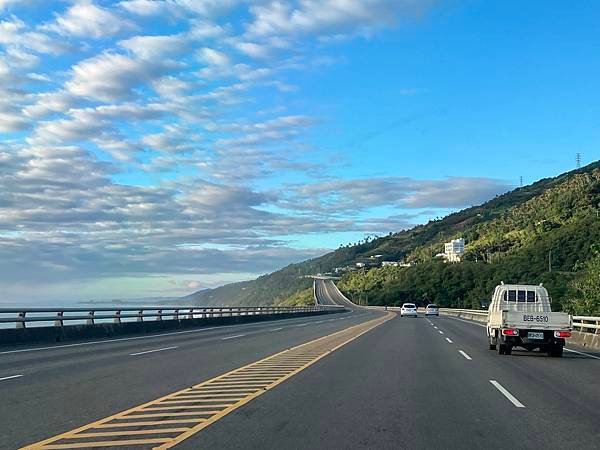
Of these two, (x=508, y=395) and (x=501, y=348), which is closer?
(x=508, y=395)

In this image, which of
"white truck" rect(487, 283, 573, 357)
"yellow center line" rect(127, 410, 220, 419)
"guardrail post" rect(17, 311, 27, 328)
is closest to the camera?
"yellow center line" rect(127, 410, 220, 419)

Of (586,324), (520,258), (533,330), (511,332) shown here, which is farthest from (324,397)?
(520,258)

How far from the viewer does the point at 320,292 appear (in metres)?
195

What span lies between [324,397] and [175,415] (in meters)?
2.95

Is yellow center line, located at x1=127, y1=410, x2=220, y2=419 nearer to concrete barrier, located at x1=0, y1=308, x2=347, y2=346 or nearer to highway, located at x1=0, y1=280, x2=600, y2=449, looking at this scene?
highway, located at x1=0, y1=280, x2=600, y2=449

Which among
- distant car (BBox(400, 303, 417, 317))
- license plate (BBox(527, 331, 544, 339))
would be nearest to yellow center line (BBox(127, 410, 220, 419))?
license plate (BBox(527, 331, 544, 339))

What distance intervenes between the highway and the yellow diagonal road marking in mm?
52

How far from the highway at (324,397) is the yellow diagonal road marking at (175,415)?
0.17 ft

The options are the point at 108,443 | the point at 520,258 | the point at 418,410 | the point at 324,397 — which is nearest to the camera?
the point at 108,443

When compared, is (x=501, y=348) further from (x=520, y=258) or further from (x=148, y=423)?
(x=520, y=258)

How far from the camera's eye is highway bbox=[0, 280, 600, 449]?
895 cm

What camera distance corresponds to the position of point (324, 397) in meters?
12.3

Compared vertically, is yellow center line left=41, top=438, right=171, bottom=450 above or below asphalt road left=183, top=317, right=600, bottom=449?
above

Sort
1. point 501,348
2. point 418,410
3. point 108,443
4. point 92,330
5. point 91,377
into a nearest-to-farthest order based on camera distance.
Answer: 1. point 108,443
2. point 418,410
3. point 91,377
4. point 501,348
5. point 92,330
